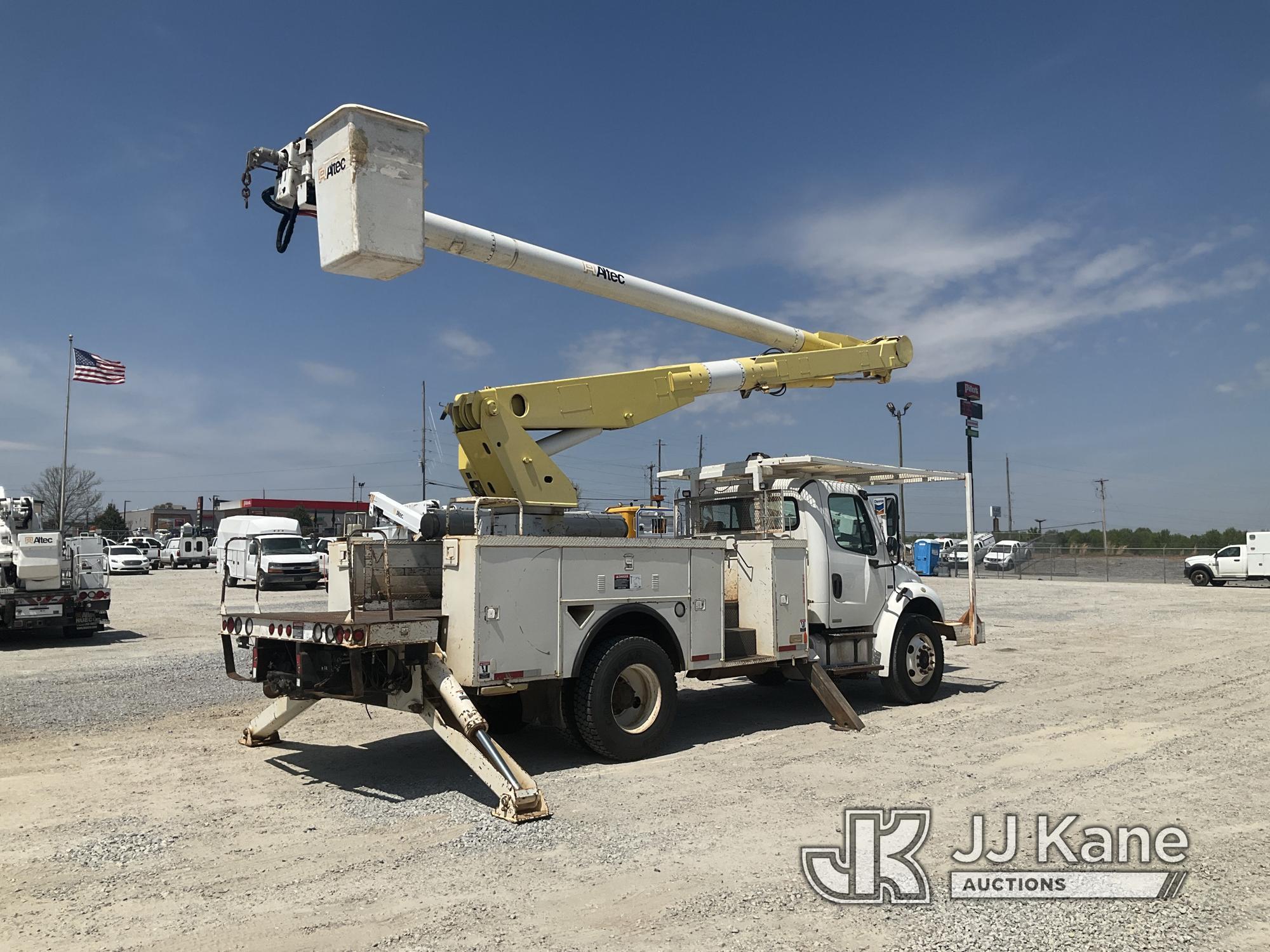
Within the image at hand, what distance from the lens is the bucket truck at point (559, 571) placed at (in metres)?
7.17

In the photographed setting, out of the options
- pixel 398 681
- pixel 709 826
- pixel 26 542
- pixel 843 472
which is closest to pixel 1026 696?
pixel 843 472

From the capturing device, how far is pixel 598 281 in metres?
9.63

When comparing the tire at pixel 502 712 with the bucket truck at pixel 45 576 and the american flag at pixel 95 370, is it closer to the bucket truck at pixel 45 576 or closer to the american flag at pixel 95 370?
the bucket truck at pixel 45 576

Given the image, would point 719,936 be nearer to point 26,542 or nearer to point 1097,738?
point 1097,738

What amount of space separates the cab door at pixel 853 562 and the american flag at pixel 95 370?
1523 inches

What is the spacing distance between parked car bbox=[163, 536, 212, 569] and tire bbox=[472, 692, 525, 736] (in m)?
49.6

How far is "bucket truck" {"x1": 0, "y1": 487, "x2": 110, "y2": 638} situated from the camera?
1686cm

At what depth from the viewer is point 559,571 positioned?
25.4 ft

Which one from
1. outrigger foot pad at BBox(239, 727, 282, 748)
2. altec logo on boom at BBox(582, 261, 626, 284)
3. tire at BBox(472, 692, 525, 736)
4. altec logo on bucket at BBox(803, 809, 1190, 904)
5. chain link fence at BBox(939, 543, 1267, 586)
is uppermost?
altec logo on boom at BBox(582, 261, 626, 284)

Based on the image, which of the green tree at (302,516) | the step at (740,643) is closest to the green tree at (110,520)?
the green tree at (302,516)

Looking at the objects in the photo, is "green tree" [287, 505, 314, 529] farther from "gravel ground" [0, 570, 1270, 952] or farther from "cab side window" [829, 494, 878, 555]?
"cab side window" [829, 494, 878, 555]

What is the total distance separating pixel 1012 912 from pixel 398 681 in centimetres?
446

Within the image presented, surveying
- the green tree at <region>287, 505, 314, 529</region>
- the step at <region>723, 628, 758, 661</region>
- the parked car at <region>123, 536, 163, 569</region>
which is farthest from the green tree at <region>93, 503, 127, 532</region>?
the step at <region>723, 628, 758, 661</region>

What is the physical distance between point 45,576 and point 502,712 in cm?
1201
